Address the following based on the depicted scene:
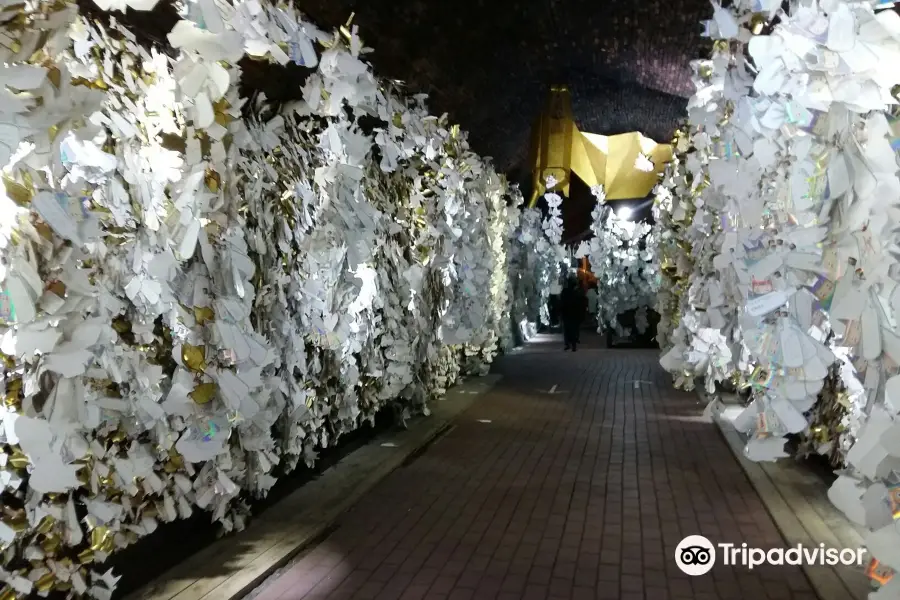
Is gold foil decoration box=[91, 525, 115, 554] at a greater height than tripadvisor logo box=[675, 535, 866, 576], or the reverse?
gold foil decoration box=[91, 525, 115, 554]

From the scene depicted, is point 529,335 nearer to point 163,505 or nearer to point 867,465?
point 163,505

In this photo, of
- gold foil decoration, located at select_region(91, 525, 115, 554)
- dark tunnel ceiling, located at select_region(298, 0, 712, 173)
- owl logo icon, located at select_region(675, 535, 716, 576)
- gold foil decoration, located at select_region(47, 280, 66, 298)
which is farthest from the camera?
dark tunnel ceiling, located at select_region(298, 0, 712, 173)


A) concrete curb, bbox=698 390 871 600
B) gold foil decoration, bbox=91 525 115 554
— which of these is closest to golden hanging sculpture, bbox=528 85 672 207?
concrete curb, bbox=698 390 871 600

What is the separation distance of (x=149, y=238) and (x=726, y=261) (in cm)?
291

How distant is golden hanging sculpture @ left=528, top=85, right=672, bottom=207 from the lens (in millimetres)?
9508

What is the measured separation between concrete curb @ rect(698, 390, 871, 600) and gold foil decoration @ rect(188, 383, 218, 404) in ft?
7.52

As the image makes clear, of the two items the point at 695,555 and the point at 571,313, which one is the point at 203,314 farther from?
the point at 571,313

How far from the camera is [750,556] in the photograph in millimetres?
3701

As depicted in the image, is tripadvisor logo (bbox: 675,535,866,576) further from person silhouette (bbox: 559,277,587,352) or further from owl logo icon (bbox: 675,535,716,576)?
person silhouette (bbox: 559,277,587,352)

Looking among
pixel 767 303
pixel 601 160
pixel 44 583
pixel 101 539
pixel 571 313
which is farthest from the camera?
pixel 571 313

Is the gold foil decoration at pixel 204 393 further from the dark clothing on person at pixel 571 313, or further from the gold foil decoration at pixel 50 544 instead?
the dark clothing on person at pixel 571 313

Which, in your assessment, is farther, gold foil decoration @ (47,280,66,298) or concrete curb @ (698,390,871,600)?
concrete curb @ (698,390,871,600)

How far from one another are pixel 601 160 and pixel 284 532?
30.2 feet

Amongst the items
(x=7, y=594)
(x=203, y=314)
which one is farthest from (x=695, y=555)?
(x=7, y=594)
